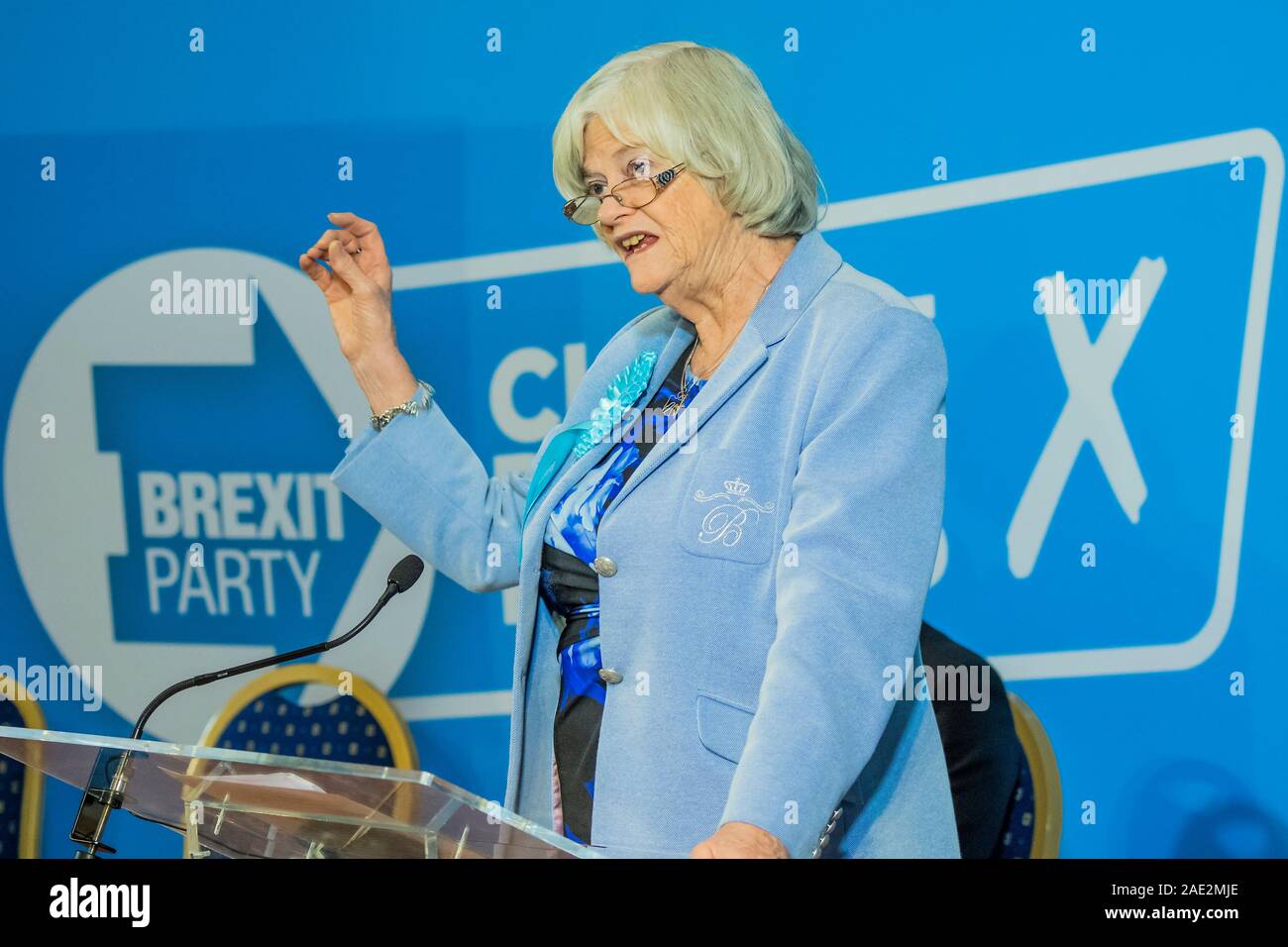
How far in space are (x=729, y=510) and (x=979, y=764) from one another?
971mm

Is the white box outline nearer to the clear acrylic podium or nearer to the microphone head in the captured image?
the microphone head

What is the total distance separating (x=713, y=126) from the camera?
2.01 metres

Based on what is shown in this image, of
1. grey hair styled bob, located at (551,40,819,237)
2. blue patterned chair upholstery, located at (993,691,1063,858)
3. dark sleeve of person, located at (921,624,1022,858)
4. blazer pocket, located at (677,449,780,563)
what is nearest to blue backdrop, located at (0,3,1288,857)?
blue patterned chair upholstery, located at (993,691,1063,858)

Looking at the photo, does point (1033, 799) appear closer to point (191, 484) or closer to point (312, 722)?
point (312, 722)

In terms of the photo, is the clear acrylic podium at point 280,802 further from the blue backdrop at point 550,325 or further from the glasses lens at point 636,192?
the blue backdrop at point 550,325

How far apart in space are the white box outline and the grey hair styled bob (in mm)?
1051

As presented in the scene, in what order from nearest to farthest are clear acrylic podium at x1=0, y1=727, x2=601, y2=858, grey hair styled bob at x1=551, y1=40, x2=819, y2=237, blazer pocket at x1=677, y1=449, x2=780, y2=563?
clear acrylic podium at x1=0, y1=727, x2=601, y2=858, blazer pocket at x1=677, y1=449, x2=780, y2=563, grey hair styled bob at x1=551, y1=40, x2=819, y2=237

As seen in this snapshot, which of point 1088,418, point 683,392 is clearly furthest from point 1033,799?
point 683,392

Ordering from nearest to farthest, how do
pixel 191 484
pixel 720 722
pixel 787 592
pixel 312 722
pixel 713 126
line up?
1. pixel 787 592
2. pixel 720 722
3. pixel 713 126
4. pixel 312 722
5. pixel 191 484

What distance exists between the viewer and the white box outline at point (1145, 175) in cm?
312

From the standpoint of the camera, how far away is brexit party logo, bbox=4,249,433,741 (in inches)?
136
